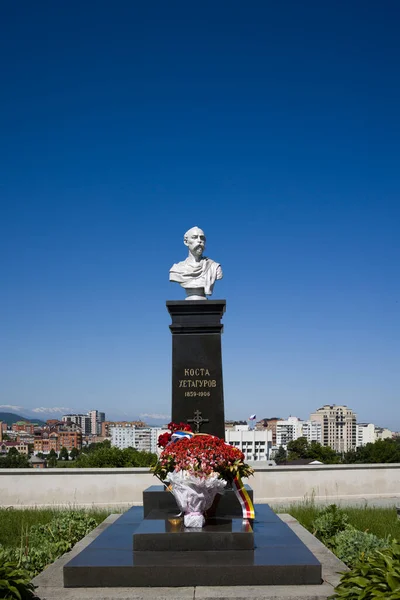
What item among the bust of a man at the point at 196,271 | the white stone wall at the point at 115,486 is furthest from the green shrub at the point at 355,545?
the white stone wall at the point at 115,486

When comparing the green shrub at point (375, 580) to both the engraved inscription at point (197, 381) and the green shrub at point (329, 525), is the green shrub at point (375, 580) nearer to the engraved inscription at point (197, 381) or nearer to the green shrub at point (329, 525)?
the green shrub at point (329, 525)

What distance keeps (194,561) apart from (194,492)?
715 mm

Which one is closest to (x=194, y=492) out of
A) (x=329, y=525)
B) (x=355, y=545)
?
(x=355, y=545)

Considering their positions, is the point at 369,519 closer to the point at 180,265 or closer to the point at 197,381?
the point at 197,381

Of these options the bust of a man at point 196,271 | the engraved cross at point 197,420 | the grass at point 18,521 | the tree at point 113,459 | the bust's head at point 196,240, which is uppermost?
the bust's head at point 196,240

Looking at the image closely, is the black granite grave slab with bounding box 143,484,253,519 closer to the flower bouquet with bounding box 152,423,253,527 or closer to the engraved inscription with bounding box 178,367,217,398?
the engraved inscription with bounding box 178,367,217,398

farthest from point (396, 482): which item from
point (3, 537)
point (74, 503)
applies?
point (3, 537)

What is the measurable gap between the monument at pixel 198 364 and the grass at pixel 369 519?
2065 millimetres

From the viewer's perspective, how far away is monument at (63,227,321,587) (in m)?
6.46

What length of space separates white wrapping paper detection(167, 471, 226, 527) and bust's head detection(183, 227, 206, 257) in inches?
178


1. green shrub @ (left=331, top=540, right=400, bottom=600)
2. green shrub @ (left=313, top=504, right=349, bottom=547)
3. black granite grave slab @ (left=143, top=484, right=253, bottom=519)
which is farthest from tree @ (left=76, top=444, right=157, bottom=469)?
green shrub @ (left=331, top=540, right=400, bottom=600)

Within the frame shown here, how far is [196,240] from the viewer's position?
1084 centimetres

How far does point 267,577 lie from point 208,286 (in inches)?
204

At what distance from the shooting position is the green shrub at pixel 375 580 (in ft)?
14.7
